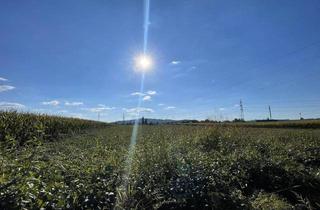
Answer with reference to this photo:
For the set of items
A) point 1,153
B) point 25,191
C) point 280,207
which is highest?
point 1,153

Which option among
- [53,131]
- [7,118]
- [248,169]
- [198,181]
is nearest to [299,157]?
[248,169]

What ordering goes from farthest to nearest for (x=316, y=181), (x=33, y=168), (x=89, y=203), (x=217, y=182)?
(x=316, y=181) < (x=217, y=182) < (x=33, y=168) < (x=89, y=203)

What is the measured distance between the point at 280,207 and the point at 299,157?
13.9ft

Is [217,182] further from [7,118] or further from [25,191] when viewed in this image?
[7,118]

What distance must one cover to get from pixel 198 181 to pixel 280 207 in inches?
57.7

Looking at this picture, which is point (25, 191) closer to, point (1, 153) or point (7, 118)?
point (1, 153)

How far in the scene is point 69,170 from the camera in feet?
14.3

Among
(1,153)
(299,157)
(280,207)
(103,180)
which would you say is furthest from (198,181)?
(299,157)

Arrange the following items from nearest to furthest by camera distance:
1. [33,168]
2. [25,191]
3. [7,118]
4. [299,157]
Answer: [25,191]
[33,168]
[299,157]
[7,118]

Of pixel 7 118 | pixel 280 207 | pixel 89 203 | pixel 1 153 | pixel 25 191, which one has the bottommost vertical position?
pixel 280 207

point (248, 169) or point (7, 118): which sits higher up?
point (7, 118)

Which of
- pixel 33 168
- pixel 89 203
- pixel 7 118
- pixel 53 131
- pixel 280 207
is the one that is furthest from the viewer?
pixel 53 131

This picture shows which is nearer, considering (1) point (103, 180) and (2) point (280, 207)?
(1) point (103, 180)

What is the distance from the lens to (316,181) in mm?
6465
